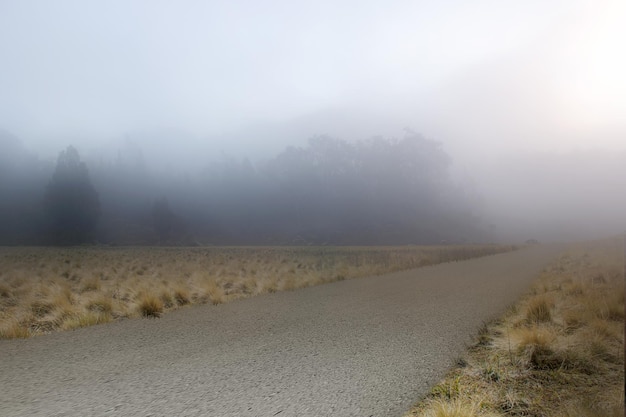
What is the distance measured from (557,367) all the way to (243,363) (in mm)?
3603

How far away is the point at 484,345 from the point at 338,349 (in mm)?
2050

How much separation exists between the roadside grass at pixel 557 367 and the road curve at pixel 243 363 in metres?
0.38

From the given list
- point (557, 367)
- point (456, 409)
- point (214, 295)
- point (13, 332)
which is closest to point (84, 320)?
point (13, 332)

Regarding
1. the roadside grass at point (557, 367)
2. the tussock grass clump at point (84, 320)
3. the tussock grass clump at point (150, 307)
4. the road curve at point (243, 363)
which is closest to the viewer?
the roadside grass at point (557, 367)

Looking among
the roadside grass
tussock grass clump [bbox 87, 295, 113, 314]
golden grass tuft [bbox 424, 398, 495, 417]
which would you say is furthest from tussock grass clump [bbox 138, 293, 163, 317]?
golden grass tuft [bbox 424, 398, 495, 417]

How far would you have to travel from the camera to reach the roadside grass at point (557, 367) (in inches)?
101

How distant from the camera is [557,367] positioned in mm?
3814

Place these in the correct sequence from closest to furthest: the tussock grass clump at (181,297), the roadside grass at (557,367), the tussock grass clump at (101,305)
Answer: the roadside grass at (557,367)
the tussock grass clump at (101,305)
the tussock grass clump at (181,297)

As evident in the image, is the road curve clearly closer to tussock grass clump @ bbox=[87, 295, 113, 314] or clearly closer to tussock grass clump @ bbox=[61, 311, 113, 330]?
tussock grass clump @ bbox=[61, 311, 113, 330]

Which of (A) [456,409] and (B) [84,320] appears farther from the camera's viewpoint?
(B) [84,320]

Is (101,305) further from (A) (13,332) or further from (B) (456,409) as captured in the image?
(B) (456,409)

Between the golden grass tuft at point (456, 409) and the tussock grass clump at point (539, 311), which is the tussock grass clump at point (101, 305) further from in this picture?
the tussock grass clump at point (539, 311)

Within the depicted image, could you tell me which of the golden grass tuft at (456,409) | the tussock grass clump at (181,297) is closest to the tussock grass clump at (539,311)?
the golden grass tuft at (456,409)

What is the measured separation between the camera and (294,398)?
3.32 meters
